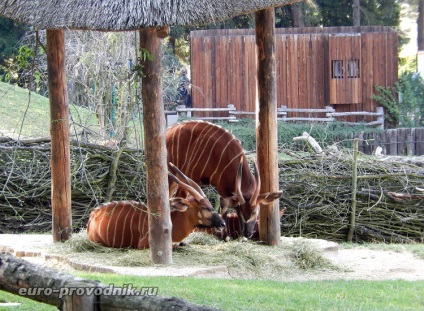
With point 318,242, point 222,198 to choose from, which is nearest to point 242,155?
point 222,198

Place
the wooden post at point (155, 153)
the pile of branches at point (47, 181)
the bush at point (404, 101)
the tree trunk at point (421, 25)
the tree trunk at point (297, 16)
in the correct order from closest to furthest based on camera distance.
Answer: the wooden post at point (155, 153) < the pile of branches at point (47, 181) < the bush at point (404, 101) < the tree trunk at point (297, 16) < the tree trunk at point (421, 25)

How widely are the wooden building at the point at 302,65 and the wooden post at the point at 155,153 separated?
1888 cm

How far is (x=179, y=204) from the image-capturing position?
31.5 ft

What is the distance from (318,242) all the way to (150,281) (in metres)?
3.88

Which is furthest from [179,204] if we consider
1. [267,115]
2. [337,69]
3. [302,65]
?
[337,69]

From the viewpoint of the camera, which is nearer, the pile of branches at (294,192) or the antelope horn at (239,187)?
the antelope horn at (239,187)

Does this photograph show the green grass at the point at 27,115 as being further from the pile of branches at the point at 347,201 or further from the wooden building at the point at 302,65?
the wooden building at the point at 302,65

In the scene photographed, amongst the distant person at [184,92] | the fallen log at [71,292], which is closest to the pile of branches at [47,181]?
the fallen log at [71,292]

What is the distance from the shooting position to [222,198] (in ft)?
34.9

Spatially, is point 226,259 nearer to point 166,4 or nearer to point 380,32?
point 166,4

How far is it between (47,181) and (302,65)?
16.7 m

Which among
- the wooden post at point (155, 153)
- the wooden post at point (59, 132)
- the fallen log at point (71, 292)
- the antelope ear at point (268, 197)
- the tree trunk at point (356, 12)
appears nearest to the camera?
the fallen log at point (71, 292)

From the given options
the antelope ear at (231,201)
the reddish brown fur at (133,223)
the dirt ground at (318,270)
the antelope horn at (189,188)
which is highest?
the antelope horn at (189,188)

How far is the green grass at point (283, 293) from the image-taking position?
6355mm
